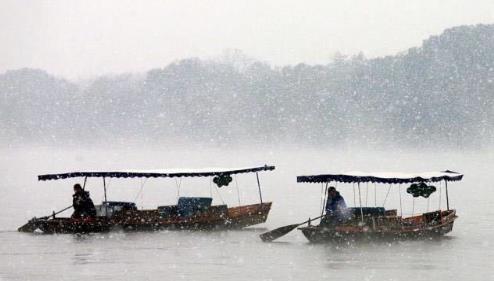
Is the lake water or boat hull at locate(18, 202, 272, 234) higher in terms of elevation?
boat hull at locate(18, 202, 272, 234)

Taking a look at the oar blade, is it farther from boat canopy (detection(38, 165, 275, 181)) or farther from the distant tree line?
the distant tree line

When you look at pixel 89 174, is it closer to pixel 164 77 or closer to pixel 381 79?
pixel 381 79

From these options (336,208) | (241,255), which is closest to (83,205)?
(241,255)

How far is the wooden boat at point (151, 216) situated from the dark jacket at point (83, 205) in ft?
0.71

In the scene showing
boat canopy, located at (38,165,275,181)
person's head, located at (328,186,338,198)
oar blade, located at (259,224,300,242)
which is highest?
boat canopy, located at (38,165,275,181)

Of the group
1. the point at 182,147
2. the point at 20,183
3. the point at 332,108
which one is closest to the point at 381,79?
the point at 332,108

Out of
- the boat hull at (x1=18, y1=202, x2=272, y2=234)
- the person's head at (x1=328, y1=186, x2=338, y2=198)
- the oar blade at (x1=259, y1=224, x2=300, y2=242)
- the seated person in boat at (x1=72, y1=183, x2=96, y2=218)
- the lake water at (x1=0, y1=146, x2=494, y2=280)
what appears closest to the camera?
the lake water at (x1=0, y1=146, x2=494, y2=280)

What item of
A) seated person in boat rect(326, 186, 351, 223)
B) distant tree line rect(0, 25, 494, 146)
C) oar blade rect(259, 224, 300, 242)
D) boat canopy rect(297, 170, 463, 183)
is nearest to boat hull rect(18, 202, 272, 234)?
oar blade rect(259, 224, 300, 242)

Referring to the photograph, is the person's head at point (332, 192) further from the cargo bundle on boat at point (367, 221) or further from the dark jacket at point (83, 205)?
the dark jacket at point (83, 205)

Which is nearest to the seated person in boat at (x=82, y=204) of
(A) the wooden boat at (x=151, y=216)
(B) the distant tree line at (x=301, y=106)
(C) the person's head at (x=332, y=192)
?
(A) the wooden boat at (x=151, y=216)

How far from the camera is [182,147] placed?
590 feet

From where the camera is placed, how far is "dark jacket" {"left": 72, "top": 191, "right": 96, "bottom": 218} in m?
34.2

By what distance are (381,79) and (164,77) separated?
136 ft

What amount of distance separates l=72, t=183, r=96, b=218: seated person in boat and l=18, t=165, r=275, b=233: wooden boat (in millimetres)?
216
